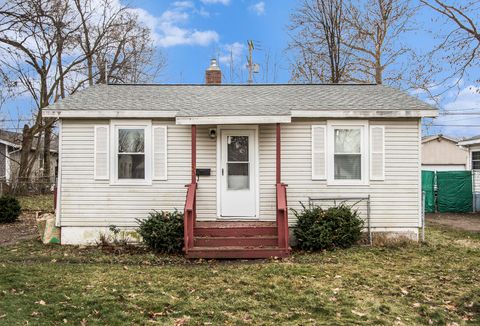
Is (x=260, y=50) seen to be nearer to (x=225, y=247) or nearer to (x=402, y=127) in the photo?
(x=402, y=127)

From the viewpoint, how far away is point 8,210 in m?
13.0

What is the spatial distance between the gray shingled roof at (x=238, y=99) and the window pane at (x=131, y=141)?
549mm

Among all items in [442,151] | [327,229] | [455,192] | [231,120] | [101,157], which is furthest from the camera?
[442,151]

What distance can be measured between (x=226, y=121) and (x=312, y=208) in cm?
274

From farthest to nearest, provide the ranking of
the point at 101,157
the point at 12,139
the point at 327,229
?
the point at 12,139, the point at 101,157, the point at 327,229

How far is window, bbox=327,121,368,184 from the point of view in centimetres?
929

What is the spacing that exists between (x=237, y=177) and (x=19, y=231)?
6599 millimetres

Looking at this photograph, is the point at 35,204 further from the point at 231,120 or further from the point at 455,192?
the point at 455,192

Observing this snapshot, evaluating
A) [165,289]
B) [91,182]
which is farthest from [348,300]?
[91,182]

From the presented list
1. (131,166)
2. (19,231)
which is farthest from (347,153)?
(19,231)

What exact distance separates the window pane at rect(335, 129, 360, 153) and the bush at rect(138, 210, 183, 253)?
3.87 m

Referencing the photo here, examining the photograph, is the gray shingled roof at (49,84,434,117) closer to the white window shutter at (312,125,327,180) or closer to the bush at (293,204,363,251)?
the white window shutter at (312,125,327,180)

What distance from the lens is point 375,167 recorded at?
9289 mm

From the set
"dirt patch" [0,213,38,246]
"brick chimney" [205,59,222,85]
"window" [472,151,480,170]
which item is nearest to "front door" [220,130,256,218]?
"brick chimney" [205,59,222,85]
